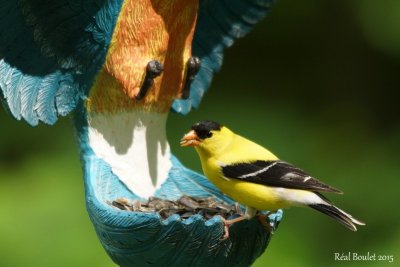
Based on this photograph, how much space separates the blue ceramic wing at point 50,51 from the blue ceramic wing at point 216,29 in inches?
20.5

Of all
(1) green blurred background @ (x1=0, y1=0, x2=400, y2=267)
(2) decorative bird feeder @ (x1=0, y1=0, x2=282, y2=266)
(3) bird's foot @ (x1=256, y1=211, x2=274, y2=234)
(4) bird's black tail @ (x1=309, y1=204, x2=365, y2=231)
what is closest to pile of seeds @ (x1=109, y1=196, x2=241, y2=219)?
(2) decorative bird feeder @ (x1=0, y1=0, x2=282, y2=266)

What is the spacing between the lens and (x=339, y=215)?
8.11 ft

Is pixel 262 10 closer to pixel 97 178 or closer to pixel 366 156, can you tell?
pixel 97 178

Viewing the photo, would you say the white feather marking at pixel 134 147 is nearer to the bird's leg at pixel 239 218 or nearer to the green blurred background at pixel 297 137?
the bird's leg at pixel 239 218

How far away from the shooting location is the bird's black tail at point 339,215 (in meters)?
2.45

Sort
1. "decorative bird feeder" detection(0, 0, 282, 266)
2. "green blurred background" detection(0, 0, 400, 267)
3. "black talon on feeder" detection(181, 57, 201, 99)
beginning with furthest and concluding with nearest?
"green blurred background" detection(0, 0, 400, 267)
"black talon on feeder" detection(181, 57, 201, 99)
"decorative bird feeder" detection(0, 0, 282, 266)

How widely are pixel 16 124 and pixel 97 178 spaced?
1.78 m

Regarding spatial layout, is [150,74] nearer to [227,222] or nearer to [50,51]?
[50,51]

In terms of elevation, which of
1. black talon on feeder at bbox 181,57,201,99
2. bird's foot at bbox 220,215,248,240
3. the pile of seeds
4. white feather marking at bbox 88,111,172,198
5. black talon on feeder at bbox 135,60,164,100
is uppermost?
black talon on feeder at bbox 181,57,201,99

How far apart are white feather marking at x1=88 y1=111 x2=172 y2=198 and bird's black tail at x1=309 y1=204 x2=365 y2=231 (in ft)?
1.87

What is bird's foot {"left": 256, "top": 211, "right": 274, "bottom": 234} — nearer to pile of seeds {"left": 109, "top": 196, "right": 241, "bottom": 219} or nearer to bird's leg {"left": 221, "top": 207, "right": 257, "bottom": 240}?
bird's leg {"left": 221, "top": 207, "right": 257, "bottom": 240}

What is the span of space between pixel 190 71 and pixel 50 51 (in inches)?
18.0

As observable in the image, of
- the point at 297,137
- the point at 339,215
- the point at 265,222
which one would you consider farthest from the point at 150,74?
the point at 297,137

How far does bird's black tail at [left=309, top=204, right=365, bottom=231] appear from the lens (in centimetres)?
245
